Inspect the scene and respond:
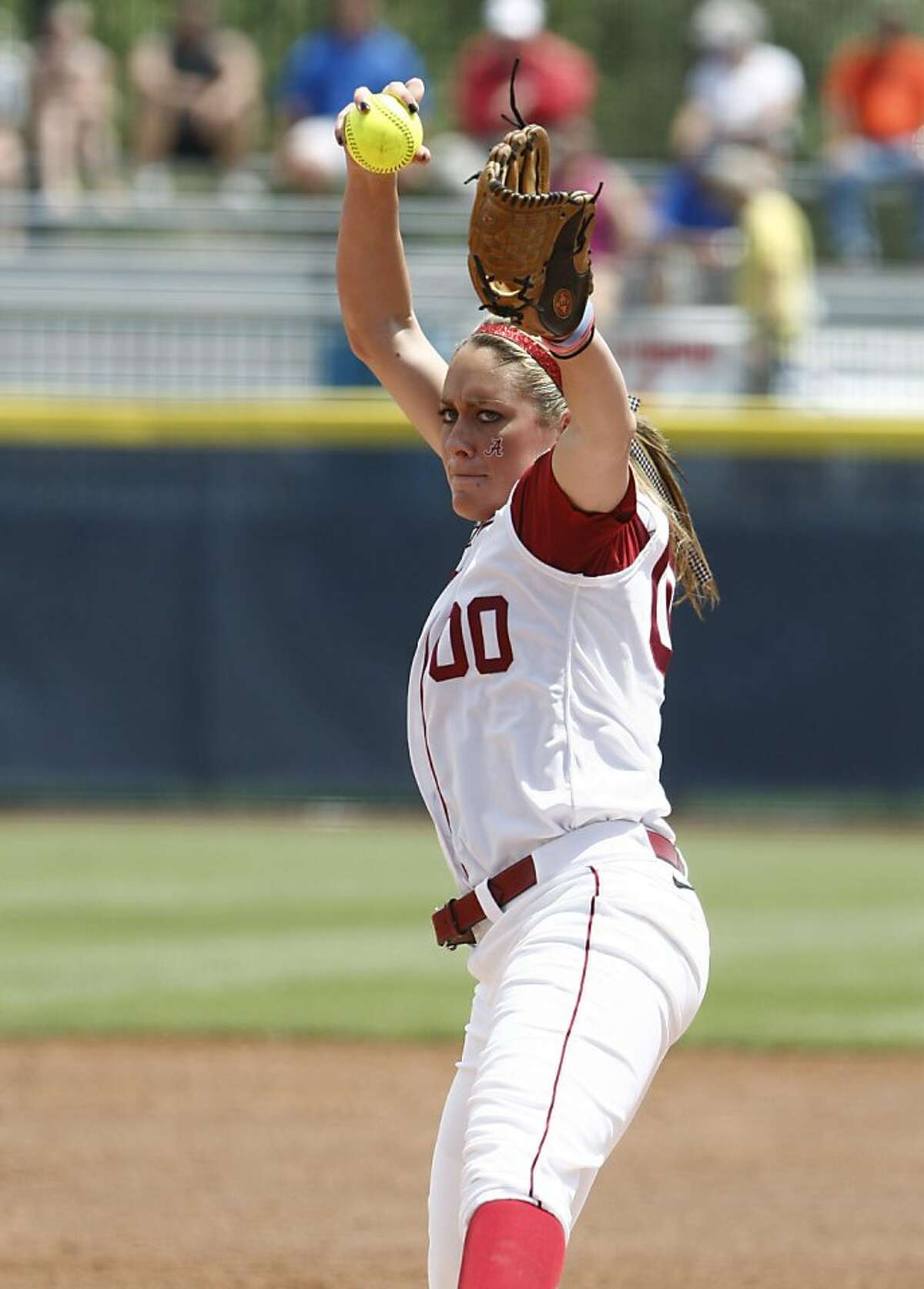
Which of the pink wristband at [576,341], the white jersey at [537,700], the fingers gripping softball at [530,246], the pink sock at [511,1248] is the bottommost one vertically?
the pink sock at [511,1248]

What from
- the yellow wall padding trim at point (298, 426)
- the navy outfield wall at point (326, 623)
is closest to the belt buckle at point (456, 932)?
the navy outfield wall at point (326, 623)

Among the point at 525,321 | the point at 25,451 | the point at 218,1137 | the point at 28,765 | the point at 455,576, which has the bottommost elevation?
the point at 28,765

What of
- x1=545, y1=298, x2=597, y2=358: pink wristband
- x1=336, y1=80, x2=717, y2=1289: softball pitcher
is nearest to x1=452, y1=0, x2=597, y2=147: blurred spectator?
x1=336, y1=80, x2=717, y2=1289: softball pitcher

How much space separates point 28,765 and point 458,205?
407 centimetres

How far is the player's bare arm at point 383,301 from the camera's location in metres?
3.39

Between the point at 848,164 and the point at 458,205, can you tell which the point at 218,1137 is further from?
the point at 848,164

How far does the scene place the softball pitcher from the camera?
8.32ft

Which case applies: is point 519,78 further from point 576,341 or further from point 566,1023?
point 566,1023

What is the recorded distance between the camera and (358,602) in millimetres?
10562

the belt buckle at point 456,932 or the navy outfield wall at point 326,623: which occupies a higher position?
the belt buckle at point 456,932

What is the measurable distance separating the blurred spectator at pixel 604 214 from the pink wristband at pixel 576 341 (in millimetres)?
7739

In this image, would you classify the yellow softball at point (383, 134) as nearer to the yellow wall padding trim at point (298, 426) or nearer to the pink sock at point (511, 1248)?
the pink sock at point (511, 1248)

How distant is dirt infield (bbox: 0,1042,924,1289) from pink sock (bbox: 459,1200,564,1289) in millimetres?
1813

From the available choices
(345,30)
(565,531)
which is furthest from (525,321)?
(345,30)
